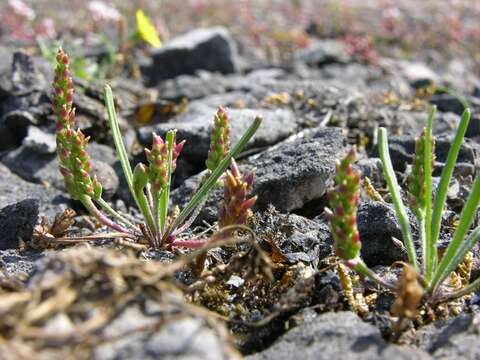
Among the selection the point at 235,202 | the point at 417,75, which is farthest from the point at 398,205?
the point at 417,75

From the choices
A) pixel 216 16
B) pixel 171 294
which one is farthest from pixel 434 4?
pixel 171 294

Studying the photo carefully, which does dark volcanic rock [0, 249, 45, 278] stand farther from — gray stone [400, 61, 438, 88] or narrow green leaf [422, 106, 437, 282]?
gray stone [400, 61, 438, 88]

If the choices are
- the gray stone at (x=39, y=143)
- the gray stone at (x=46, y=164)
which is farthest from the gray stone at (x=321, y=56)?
the gray stone at (x=39, y=143)

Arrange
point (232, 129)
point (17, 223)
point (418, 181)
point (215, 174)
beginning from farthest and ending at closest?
point (232, 129) < point (17, 223) < point (215, 174) < point (418, 181)

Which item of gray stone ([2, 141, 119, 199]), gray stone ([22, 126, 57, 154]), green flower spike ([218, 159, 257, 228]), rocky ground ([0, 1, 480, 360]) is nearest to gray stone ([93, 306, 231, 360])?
rocky ground ([0, 1, 480, 360])

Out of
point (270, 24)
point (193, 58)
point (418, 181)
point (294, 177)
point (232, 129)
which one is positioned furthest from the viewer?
point (270, 24)

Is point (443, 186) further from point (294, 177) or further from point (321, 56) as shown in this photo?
point (321, 56)

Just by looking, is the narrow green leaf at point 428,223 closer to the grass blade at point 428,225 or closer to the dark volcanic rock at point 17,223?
the grass blade at point 428,225
